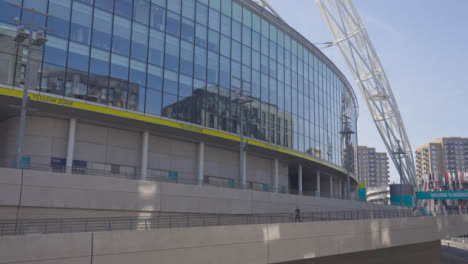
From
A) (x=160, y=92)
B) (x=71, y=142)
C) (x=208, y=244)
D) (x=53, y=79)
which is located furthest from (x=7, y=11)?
(x=208, y=244)

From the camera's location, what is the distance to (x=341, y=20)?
6475 cm

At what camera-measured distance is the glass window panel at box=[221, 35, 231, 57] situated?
3928 centimetres

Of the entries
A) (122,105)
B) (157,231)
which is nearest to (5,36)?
(122,105)

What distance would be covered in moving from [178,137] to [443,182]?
79.2 metres

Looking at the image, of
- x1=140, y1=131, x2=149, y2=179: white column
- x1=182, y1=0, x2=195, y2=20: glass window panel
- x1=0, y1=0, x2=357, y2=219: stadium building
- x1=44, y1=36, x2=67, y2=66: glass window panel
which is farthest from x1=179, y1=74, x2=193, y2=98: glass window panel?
x1=44, y1=36, x2=67, y2=66: glass window panel

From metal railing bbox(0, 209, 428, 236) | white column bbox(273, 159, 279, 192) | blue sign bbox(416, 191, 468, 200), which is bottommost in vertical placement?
metal railing bbox(0, 209, 428, 236)

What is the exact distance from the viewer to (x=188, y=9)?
1432 inches

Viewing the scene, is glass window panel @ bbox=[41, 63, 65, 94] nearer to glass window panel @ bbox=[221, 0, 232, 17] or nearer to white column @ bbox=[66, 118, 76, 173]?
white column @ bbox=[66, 118, 76, 173]

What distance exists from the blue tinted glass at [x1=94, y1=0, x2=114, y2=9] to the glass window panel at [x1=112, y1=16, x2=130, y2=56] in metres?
0.76

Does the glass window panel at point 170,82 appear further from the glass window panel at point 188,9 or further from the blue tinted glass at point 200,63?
the glass window panel at point 188,9

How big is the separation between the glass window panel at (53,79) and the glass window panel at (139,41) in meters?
5.65

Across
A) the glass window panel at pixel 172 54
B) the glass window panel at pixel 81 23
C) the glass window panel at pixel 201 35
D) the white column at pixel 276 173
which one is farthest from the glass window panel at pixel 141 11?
the white column at pixel 276 173

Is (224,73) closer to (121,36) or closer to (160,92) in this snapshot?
(160,92)

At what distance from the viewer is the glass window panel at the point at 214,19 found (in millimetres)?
38422
